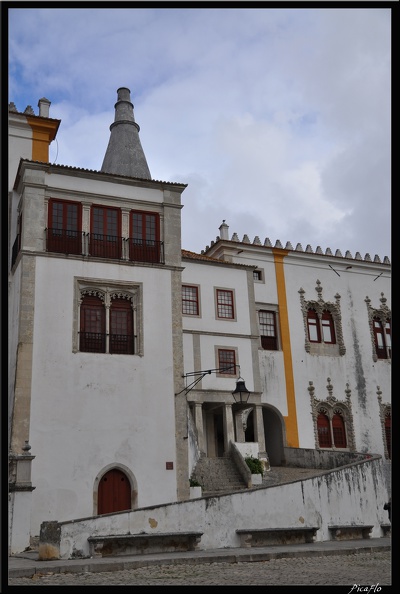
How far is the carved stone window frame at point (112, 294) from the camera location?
21737 millimetres

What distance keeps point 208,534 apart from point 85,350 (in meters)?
7.70

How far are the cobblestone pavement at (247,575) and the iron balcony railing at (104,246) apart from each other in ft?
39.5

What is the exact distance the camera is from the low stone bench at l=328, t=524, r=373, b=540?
19.2 m

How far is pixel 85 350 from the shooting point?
70.3 feet

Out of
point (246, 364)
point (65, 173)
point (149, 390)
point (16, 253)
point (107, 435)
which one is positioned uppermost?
point (65, 173)

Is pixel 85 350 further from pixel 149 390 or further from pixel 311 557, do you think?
pixel 311 557

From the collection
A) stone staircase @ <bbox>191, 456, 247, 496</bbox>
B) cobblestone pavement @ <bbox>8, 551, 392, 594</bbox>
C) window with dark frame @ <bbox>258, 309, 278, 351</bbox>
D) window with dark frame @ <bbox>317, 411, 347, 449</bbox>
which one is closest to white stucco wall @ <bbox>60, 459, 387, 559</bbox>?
cobblestone pavement @ <bbox>8, 551, 392, 594</bbox>

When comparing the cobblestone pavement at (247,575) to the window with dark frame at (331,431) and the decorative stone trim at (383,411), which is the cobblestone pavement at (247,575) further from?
the decorative stone trim at (383,411)

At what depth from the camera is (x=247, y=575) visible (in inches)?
439

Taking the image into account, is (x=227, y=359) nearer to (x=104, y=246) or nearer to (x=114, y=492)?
(x=104, y=246)

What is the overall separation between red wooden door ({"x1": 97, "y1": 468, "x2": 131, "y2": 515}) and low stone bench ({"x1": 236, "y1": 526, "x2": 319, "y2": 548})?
504 centimetres

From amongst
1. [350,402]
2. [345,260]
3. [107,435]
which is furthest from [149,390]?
[345,260]

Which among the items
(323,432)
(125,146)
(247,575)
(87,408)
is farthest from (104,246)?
(323,432)

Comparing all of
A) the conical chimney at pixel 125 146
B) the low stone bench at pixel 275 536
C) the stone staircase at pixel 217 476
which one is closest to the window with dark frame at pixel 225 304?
the conical chimney at pixel 125 146
